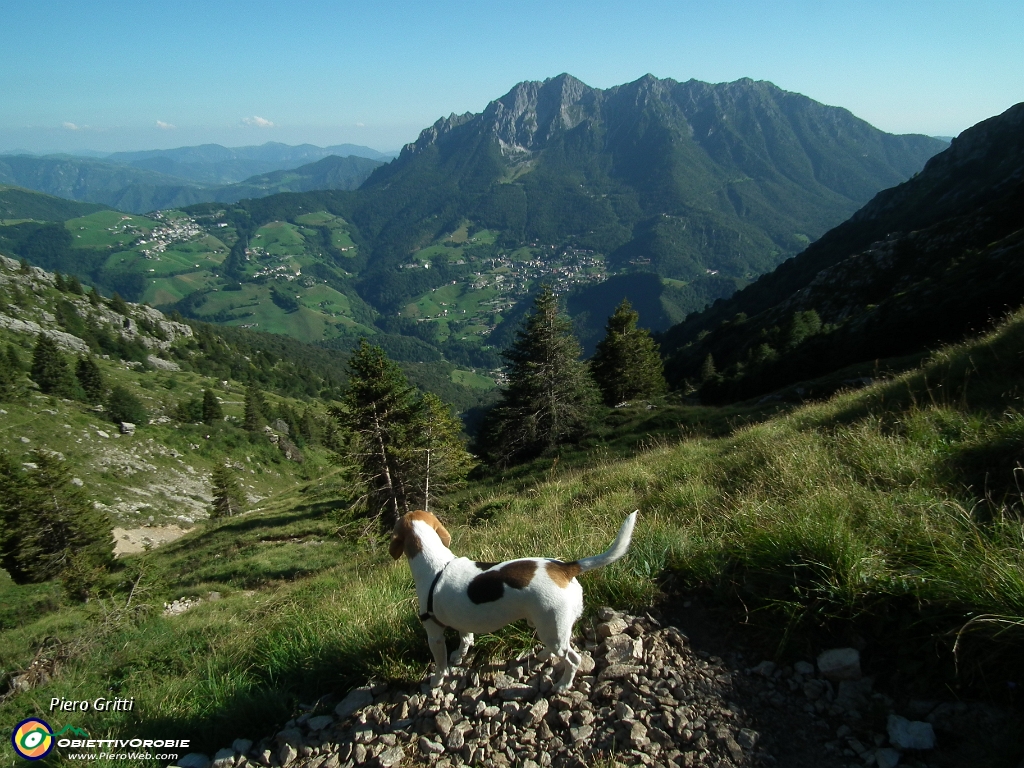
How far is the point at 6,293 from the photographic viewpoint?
9238 cm

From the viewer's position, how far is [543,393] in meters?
29.5

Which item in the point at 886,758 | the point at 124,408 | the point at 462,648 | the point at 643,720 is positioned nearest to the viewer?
the point at 886,758

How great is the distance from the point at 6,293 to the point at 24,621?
363 feet

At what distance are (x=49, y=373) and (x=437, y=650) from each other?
279ft

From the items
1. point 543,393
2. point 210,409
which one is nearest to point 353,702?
point 543,393

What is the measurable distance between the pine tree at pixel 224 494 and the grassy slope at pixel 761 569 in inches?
1816

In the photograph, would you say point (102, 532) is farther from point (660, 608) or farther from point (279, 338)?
point (279, 338)

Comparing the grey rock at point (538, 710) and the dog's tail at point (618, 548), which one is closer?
the grey rock at point (538, 710)

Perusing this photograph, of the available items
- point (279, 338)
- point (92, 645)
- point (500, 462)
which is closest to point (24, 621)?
point (92, 645)

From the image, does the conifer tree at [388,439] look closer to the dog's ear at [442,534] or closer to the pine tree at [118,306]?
the dog's ear at [442,534]

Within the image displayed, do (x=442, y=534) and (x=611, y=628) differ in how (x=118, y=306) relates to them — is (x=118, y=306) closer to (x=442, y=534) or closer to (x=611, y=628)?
(x=442, y=534)

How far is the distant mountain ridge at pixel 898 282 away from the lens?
89.8 feet

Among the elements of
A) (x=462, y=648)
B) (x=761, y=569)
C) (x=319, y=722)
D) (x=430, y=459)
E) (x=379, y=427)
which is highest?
(x=761, y=569)

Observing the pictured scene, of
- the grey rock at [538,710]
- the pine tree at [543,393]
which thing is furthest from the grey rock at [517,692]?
the pine tree at [543,393]
